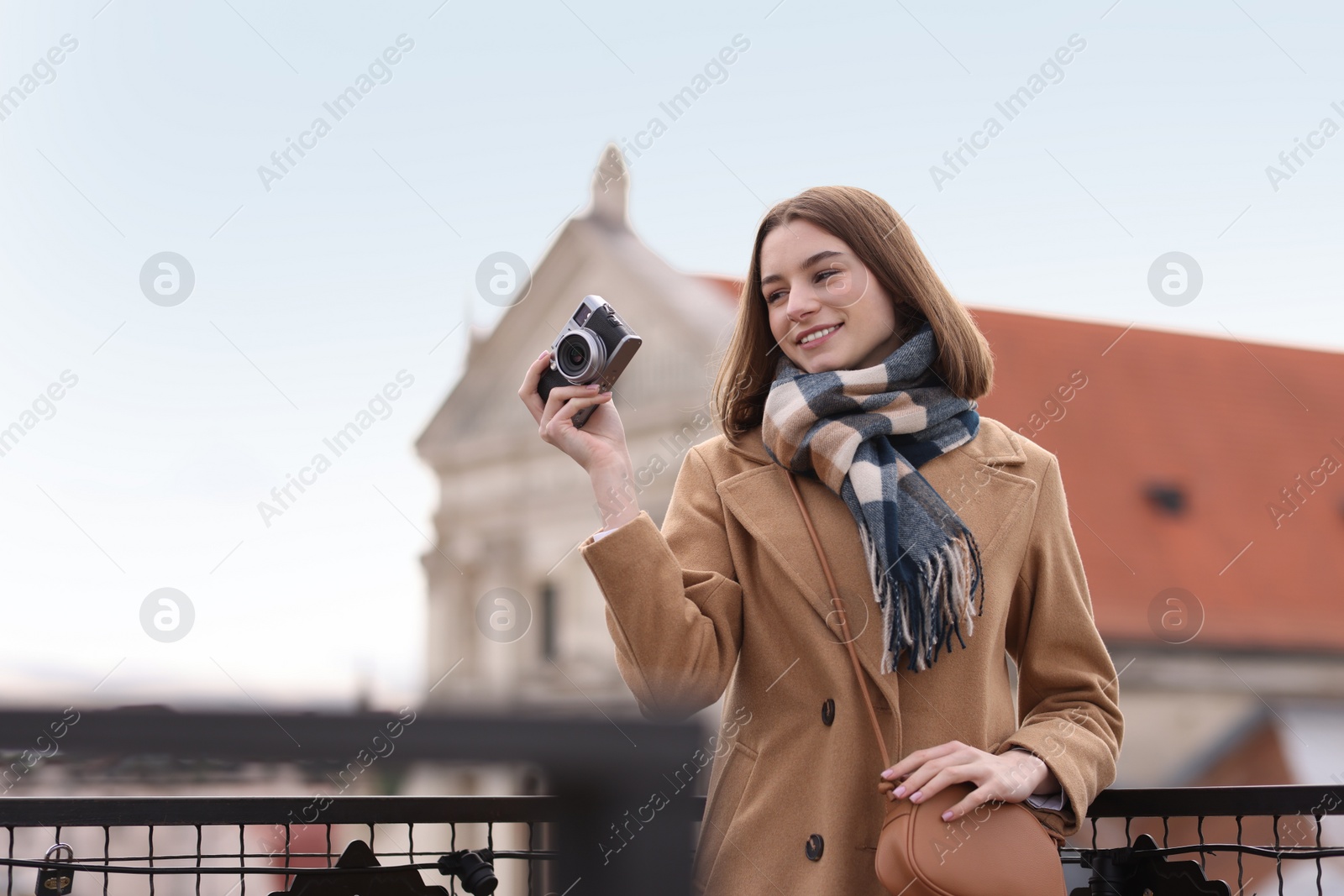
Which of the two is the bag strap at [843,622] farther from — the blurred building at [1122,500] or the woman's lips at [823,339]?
the blurred building at [1122,500]

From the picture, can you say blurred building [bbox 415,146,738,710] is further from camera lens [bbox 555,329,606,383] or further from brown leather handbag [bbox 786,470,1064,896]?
brown leather handbag [bbox 786,470,1064,896]

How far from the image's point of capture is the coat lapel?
2.14 metres

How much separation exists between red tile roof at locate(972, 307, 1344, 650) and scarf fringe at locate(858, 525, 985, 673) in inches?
947

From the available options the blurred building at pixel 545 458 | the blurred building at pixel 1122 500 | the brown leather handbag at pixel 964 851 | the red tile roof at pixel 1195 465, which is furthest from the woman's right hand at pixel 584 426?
the red tile roof at pixel 1195 465

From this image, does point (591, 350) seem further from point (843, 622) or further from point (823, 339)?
point (843, 622)

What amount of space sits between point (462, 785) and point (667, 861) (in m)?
0.19

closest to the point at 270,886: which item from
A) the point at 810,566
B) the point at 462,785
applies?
the point at 810,566

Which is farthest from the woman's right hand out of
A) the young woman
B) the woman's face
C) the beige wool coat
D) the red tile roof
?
the red tile roof

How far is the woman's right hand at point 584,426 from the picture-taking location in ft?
6.85

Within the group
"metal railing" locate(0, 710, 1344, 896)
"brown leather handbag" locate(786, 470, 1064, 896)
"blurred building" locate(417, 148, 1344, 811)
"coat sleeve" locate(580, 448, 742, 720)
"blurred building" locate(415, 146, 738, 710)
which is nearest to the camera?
"metal railing" locate(0, 710, 1344, 896)

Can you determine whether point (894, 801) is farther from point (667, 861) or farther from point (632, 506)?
point (667, 861)

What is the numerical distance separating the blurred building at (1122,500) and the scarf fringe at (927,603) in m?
21.1

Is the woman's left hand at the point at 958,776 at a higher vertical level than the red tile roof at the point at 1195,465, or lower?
lower

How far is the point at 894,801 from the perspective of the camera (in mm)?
1887
